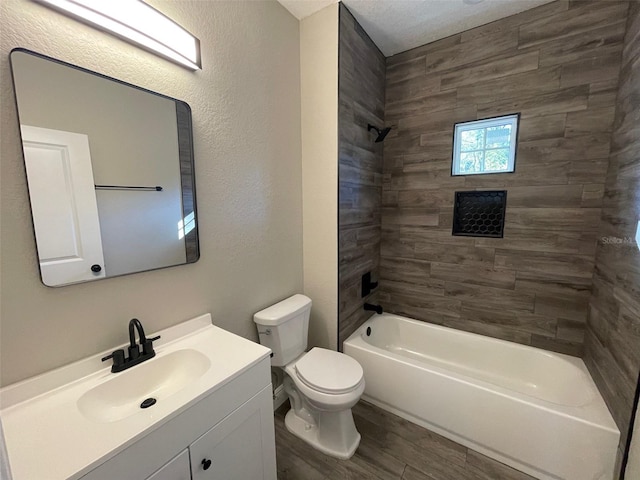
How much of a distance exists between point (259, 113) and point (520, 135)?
1806 millimetres

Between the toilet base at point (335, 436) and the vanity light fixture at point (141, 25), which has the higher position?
the vanity light fixture at point (141, 25)

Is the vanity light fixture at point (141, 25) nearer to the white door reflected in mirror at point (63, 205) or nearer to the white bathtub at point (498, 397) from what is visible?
the white door reflected in mirror at point (63, 205)

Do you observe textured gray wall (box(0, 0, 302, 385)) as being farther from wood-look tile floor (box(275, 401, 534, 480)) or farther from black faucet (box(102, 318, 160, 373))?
wood-look tile floor (box(275, 401, 534, 480))

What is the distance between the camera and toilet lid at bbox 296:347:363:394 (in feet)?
4.75

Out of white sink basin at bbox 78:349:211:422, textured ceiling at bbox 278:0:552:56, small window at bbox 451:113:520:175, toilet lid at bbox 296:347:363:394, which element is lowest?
toilet lid at bbox 296:347:363:394

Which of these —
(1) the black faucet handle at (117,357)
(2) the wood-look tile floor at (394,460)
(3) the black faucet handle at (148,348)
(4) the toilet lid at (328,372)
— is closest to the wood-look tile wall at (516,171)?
(2) the wood-look tile floor at (394,460)

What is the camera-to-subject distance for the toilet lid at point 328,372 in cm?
145

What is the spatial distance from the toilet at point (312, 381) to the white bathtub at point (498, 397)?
1.21 ft

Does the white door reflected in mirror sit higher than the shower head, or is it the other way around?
Answer: the shower head

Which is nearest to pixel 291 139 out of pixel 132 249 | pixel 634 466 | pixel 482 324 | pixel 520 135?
pixel 132 249

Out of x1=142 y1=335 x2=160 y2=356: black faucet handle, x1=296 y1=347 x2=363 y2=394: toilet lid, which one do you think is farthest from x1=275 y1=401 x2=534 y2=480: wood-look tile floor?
x1=142 y1=335 x2=160 y2=356: black faucet handle

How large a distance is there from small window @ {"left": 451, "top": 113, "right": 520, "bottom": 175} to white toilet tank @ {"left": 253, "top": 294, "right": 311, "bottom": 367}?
1649 millimetres

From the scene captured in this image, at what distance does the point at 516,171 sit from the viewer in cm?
184

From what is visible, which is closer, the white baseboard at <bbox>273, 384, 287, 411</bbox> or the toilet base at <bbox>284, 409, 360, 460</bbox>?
the toilet base at <bbox>284, 409, 360, 460</bbox>
